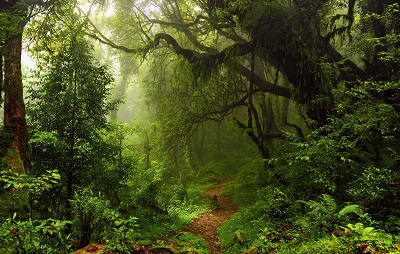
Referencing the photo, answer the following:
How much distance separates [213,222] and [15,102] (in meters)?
8.68

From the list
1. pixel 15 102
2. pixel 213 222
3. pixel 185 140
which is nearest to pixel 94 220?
pixel 15 102

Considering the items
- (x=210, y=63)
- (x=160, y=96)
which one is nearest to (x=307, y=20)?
(x=210, y=63)

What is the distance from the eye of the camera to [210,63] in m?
12.4

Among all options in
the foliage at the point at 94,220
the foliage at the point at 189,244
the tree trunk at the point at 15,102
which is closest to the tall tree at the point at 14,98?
the tree trunk at the point at 15,102

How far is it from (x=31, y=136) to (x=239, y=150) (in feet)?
64.5

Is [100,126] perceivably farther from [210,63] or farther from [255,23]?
[255,23]

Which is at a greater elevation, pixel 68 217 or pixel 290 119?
pixel 290 119

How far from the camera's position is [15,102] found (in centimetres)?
749

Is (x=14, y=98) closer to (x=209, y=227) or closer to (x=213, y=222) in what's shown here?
(x=209, y=227)

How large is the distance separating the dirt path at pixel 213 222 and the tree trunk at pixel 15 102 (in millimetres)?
6116

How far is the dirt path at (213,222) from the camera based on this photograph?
8.89 meters

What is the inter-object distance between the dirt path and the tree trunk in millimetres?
6116

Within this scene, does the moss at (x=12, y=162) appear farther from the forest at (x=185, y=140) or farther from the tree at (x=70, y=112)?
the tree at (x=70, y=112)

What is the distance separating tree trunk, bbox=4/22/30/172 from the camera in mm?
7227
